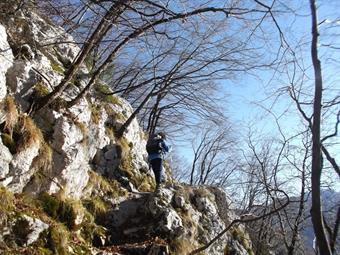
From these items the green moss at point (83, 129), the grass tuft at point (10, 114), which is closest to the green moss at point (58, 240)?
the grass tuft at point (10, 114)

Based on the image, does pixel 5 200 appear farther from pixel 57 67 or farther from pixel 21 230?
pixel 57 67

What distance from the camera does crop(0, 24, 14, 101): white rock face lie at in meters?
5.87

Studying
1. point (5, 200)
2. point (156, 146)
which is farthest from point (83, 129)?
point (5, 200)

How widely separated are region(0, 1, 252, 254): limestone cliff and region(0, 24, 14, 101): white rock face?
2cm

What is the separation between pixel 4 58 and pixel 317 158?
208 inches

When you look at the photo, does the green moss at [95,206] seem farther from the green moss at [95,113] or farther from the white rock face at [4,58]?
the white rock face at [4,58]

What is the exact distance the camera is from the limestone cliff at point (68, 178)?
5.63 metres

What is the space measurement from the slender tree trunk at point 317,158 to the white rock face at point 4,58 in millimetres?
4632

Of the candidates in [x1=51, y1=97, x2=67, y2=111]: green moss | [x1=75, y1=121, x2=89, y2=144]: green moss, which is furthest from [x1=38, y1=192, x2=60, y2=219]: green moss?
[x1=51, y1=97, x2=67, y2=111]: green moss

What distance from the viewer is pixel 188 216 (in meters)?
8.59

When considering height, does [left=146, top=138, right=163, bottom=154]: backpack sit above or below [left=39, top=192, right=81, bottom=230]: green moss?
above

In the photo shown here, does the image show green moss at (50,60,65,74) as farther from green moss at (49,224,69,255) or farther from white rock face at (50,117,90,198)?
green moss at (49,224,69,255)

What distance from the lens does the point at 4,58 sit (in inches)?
245

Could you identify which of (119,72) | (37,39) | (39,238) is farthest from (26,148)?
(119,72)
